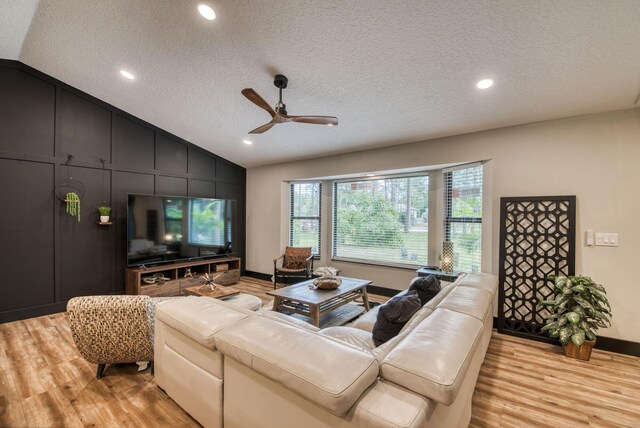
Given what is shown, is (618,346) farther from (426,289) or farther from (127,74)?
(127,74)

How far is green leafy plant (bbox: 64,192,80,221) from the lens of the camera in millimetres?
3895

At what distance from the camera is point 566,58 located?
2.25 meters

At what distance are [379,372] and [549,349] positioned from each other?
Answer: 289 centimetres

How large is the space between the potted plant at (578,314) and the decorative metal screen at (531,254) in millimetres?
365

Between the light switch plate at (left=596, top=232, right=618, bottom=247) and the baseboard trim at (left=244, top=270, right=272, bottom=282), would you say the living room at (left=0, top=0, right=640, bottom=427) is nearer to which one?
the light switch plate at (left=596, top=232, right=618, bottom=247)

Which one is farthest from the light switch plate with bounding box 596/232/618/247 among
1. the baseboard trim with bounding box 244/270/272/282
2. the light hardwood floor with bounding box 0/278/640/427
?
the baseboard trim with bounding box 244/270/272/282

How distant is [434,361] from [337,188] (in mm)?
4597

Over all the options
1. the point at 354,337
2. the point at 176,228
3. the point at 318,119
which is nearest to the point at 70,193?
the point at 176,228

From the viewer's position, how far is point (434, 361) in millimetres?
1133

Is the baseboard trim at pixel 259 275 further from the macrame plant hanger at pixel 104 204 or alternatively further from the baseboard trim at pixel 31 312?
the baseboard trim at pixel 31 312

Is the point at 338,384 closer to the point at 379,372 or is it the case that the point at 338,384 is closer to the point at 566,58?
the point at 379,372

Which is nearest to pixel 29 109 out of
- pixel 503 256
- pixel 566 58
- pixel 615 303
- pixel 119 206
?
pixel 119 206

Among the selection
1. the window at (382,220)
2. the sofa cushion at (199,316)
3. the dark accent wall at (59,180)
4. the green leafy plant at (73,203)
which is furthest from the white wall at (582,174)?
the green leafy plant at (73,203)

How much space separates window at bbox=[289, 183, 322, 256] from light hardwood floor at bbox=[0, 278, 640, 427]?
362 centimetres
